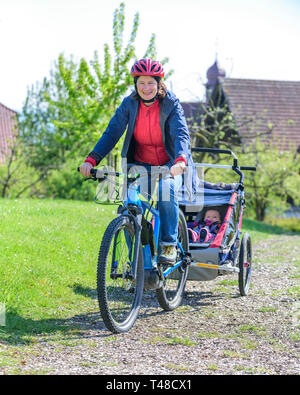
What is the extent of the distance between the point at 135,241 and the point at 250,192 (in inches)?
794

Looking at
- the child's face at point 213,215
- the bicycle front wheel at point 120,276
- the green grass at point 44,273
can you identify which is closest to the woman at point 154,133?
the bicycle front wheel at point 120,276

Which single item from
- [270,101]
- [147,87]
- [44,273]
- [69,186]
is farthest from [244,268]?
[270,101]

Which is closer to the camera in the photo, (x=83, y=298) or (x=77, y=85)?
Answer: (x=83, y=298)

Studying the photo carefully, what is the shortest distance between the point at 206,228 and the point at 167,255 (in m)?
1.57

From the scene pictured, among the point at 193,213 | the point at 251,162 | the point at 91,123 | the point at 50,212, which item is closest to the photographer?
the point at 193,213

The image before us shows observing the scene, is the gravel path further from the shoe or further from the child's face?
the child's face

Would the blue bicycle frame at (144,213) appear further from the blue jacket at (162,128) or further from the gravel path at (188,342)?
the gravel path at (188,342)

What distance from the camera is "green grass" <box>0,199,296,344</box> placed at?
5.16 meters

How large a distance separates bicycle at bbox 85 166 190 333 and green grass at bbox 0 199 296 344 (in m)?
0.48

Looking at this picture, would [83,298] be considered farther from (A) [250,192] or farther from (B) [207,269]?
(A) [250,192]

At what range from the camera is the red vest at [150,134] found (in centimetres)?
531

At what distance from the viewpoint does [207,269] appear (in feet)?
20.7

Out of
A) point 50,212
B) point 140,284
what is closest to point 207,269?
point 140,284

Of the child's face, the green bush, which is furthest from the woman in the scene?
the green bush
